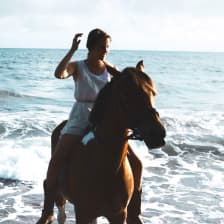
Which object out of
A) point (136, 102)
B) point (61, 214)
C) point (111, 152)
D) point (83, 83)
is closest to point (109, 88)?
point (136, 102)

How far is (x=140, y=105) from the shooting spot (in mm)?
3477

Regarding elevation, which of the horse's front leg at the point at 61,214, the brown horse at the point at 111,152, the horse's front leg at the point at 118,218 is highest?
the brown horse at the point at 111,152

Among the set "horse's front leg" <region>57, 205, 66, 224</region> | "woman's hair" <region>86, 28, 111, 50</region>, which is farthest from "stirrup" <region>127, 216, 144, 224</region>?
"woman's hair" <region>86, 28, 111, 50</region>

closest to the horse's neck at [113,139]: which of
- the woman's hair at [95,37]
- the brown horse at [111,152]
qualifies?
the brown horse at [111,152]

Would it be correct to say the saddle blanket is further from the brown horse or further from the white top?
the white top

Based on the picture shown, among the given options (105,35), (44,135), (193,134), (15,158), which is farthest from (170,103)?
(105,35)

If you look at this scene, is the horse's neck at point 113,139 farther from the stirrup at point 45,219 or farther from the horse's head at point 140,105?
the stirrup at point 45,219

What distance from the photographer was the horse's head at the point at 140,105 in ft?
10.9

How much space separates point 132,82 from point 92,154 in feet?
2.93

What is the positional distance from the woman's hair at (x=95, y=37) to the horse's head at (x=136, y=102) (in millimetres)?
578

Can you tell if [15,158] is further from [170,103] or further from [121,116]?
[170,103]

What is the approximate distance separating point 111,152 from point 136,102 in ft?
2.19

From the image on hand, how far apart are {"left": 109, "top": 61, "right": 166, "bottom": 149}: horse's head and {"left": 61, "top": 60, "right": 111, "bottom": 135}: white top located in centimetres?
80

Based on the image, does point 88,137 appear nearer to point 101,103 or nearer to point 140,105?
point 101,103
